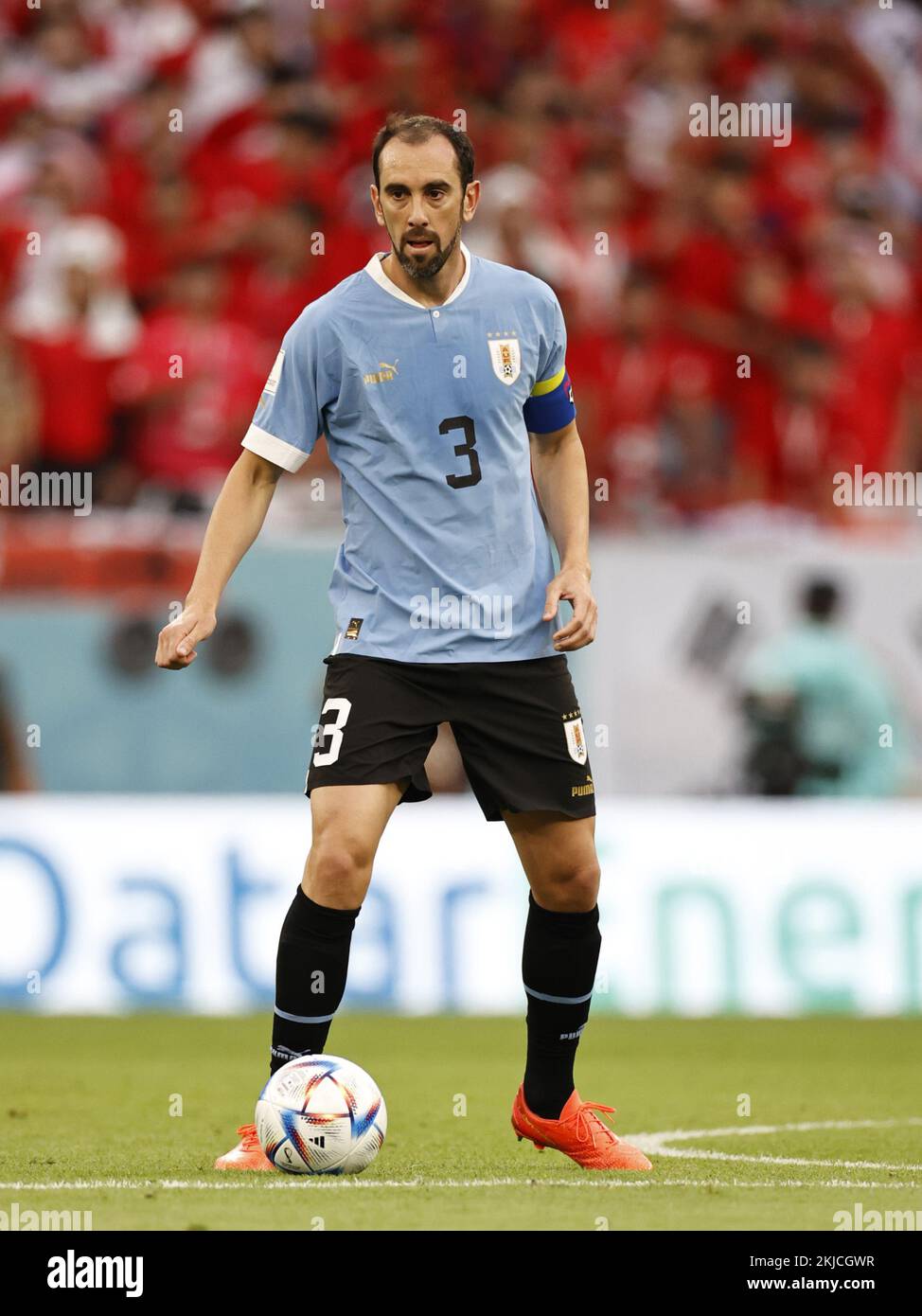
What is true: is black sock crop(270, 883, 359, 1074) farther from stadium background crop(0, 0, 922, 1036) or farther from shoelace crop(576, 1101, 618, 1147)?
stadium background crop(0, 0, 922, 1036)

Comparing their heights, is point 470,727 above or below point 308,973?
above

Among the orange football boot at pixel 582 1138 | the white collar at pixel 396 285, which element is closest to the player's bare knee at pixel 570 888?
the orange football boot at pixel 582 1138

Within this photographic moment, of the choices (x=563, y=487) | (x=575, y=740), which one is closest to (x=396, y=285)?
(x=563, y=487)

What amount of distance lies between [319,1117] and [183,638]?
1.17m

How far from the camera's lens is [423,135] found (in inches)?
212

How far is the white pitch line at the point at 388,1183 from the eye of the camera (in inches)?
202

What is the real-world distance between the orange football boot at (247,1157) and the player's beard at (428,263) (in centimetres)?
212

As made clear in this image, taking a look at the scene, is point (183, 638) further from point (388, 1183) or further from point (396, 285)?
point (388, 1183)

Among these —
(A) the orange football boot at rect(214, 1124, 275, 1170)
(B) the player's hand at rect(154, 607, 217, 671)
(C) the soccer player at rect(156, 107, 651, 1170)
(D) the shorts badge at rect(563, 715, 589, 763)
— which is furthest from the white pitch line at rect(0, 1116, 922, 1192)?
(B) the player's hand at rect(154, 607, 217, 671)

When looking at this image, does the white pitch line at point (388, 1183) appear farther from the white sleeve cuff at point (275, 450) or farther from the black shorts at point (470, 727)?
the white sleeve cuff at point (275, 450)

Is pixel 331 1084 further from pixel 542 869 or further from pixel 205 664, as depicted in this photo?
pixel 205 664

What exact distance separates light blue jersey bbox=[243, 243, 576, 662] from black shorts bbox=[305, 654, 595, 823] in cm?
5

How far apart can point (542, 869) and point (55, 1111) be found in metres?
2.15

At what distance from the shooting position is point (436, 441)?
217 inches
